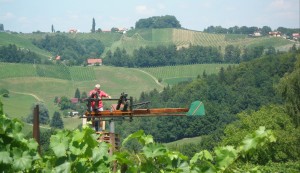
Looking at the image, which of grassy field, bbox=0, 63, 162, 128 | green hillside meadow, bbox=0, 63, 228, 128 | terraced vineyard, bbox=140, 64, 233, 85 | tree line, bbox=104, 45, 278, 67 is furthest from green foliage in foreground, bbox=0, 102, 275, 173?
tree line, bbox=104, 45, 278, 67

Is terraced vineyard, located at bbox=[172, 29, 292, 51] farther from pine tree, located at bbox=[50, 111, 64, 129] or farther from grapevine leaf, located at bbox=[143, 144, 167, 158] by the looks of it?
grapevine leaf, located at bbox=[143, 144, 167, 158]

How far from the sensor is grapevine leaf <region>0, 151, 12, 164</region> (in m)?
2.97

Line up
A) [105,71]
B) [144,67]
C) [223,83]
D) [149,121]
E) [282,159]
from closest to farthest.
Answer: [282,159] → [149,121] → [223,83] → [105,71] → [144,67]

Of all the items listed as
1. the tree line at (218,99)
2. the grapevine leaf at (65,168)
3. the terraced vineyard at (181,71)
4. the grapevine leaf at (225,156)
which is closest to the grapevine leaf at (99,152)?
the grapevine leaf at (65,168)

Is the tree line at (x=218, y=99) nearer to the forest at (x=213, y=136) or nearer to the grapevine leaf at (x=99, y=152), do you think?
the forest at (x=213, y=136)

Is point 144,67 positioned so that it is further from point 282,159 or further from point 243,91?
point 282,159

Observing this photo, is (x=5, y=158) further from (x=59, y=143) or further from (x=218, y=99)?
(x=218, y=99)

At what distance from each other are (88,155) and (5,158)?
1.35 ft

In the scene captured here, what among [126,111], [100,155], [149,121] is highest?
[100,155]

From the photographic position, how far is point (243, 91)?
3799 inches

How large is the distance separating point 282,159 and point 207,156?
30831 mm

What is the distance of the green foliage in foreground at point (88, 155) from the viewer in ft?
9.94

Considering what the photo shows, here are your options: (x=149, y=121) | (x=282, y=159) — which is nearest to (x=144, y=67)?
(x=149, y=121)

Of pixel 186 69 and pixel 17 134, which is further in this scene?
pixel 186 69
